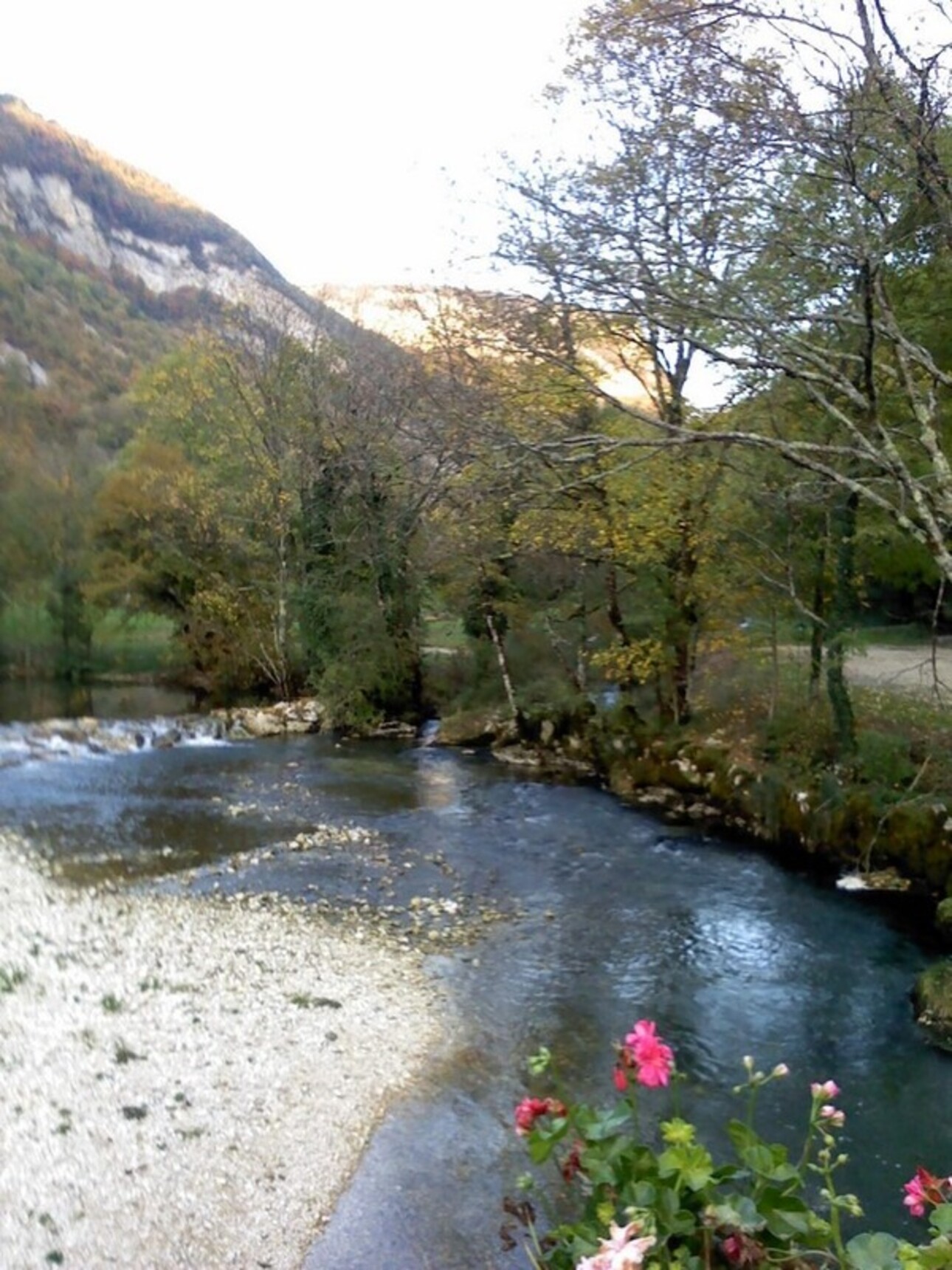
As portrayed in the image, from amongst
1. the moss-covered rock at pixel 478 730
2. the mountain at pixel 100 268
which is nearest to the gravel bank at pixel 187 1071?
the moss-covered rock at pixel 478 730

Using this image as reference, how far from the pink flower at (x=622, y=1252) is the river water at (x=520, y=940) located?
3281 mm

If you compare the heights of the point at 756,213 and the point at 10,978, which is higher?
the point at 756,213

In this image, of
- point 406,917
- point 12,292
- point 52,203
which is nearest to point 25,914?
point 406,917

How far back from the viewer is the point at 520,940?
37.0ft

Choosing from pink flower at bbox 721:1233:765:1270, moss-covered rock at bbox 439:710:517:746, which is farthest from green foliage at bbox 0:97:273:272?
pink flower at bbox 721:1233:765:1270

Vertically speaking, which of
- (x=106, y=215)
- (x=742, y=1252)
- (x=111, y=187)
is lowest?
(x=742, y=1252)

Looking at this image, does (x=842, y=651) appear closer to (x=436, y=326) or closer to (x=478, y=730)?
(x=436, y=326)

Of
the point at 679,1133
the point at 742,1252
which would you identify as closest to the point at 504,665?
the point at 679,1133

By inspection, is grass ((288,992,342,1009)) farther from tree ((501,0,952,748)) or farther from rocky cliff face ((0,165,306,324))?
rocky cliff face ((0,165,306,324))

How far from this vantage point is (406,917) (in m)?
11.9

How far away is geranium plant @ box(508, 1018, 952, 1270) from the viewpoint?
3.04 metres

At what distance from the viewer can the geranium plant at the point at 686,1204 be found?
3.04m

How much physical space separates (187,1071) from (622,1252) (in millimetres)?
5555

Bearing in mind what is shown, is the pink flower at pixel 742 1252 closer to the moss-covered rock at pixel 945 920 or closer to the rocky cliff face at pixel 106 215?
the moss-covered rock at pixel 945 920
